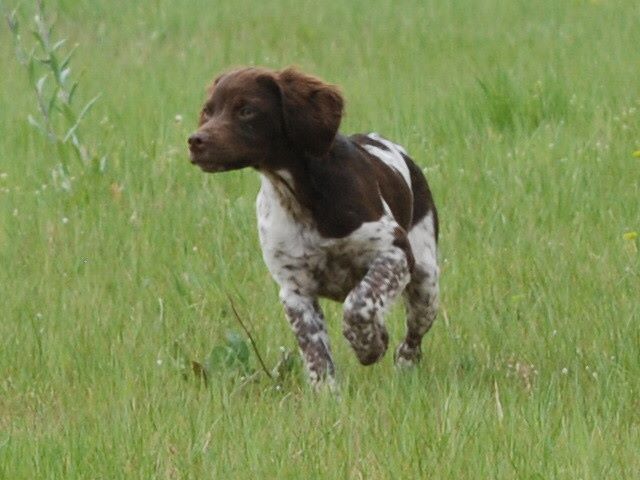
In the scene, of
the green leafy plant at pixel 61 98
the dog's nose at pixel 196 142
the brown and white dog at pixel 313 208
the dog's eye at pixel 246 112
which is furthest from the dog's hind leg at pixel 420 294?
the green leafy plant at pixel 61 98

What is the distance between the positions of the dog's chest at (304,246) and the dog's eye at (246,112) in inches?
10.2

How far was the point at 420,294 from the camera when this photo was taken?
5.63 meters

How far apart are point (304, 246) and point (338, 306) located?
42.3 inches

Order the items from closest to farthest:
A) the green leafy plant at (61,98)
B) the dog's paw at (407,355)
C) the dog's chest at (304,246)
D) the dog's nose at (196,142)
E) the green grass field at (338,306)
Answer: the green grass field at (338,306) < the dog's nose at (196,142) < the dog's chest at (304,246) < the dog's paw at (407,355) < the green leafy plant at (61,98)

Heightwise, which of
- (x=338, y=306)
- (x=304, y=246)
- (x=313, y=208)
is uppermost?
(x=313, y=208)

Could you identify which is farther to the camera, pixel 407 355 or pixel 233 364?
pixel 407 355

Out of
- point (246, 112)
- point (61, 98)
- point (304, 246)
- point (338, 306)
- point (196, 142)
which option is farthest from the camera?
point (61, 98)

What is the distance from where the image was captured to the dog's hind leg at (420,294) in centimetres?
557

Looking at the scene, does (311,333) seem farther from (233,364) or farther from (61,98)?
(61,98)

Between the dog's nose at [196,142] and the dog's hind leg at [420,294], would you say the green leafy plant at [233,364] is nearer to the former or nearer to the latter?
the dog's hind leg at [420,294]

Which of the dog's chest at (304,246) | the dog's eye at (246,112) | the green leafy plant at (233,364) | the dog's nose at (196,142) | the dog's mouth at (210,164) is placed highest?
the dog's eye at (246,112)

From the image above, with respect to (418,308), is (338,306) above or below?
below

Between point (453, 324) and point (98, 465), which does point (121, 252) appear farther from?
point (98, 465)

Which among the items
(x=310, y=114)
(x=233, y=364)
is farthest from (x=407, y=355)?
(x=310, y=114)
